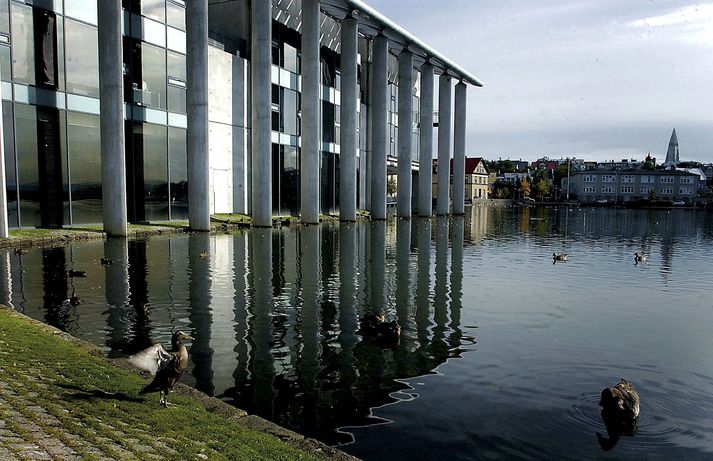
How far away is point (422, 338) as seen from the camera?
12.4 m

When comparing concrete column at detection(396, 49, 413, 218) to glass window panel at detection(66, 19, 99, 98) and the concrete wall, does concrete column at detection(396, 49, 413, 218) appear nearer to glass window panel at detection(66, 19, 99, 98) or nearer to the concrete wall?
the concrete wall

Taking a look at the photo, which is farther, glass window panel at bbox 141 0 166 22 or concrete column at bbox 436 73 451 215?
concrete column at bbox 436 73 451 215

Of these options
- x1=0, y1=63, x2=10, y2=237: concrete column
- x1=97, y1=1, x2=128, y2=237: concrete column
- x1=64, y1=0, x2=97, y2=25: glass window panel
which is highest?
x1=64, y1=0, x2=97, y2=25: glass window panel

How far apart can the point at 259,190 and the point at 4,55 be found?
17503mm

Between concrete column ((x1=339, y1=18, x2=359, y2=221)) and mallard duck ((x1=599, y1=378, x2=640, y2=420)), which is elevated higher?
concrete column ((x1=339, y1=18, x2=359, y2=221))

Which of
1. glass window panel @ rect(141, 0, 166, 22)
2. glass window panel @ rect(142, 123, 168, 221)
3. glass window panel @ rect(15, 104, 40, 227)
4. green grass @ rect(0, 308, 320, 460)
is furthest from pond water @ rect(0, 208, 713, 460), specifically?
glass window panel @ rect(141, 0, 166, 22)

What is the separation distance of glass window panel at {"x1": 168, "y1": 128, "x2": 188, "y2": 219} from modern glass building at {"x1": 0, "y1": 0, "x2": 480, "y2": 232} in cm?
10

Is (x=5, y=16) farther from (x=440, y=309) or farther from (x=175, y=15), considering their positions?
(x=440, y=309)

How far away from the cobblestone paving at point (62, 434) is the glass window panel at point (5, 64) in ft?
91.2

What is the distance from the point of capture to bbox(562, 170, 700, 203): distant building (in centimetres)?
17475

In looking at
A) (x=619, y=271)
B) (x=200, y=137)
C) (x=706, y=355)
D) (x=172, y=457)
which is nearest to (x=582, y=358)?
(x=706, y=355)

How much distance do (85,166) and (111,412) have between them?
30.7 m

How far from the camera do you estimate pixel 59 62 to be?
31844mm

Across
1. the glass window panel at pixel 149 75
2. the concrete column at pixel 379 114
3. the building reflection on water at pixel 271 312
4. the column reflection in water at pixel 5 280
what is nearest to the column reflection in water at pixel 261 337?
the building reflection on water at pixel 271 312
